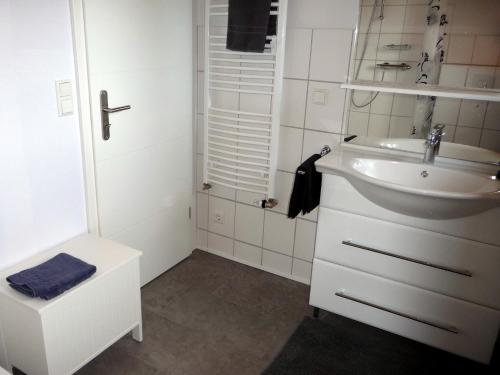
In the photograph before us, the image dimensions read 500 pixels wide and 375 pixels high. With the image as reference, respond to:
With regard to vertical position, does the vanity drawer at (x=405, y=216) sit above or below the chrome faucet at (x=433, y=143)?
below

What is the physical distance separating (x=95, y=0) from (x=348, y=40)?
45.9 inches

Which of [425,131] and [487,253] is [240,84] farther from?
[487,253]

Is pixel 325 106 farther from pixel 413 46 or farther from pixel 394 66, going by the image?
pixel 413 46

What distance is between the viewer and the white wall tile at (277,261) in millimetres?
2691

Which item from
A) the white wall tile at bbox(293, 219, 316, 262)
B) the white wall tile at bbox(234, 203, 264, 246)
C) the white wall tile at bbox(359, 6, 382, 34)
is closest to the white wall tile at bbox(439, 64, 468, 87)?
the white wall tile at bbox(359, 6, 382, 34)

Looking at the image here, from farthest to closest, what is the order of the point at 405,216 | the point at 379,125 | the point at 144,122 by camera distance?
1. the point at 144,122
2. the point at 379,125
3. the point at 405,216

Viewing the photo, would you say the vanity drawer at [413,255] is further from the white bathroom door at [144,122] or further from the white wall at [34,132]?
the white wall at [34,132]

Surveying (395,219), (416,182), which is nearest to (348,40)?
(416,182)

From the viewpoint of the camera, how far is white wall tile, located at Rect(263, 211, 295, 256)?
2.62m

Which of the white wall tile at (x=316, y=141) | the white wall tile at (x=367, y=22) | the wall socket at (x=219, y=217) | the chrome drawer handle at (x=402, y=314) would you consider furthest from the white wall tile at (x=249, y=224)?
the white wall tile at (x=367, y=22)

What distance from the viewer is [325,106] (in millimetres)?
2299

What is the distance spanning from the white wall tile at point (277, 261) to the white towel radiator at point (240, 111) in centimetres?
38

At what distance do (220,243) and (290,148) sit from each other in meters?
0.85

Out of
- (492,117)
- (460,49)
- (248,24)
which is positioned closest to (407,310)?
(492,117)
